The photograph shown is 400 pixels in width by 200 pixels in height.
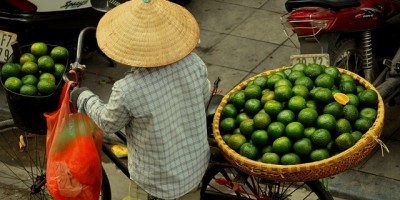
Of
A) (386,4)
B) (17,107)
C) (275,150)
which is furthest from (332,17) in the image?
(17,107)

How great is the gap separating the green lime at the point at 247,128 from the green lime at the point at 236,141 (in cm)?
5

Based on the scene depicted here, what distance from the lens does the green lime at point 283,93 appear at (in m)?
4.54

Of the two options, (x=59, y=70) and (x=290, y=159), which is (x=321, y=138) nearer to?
(x=290, y=159)

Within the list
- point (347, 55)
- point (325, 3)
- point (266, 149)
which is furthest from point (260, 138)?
point (347, 55)

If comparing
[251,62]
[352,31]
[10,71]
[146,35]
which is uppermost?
[146,35]

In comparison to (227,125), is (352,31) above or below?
below

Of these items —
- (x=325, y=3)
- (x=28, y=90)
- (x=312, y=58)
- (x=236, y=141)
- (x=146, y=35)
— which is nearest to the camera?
(x=146, y=35)

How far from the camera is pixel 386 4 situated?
6.40m

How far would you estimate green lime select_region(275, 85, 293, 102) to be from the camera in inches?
179

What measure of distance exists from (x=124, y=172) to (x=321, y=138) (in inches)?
54.4

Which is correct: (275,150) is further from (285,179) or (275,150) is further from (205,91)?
(205,91)

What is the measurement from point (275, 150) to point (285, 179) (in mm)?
204

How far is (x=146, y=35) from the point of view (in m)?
4.21

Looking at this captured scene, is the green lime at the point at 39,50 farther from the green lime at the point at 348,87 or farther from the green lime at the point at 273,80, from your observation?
the green lime at the point at 348,87
